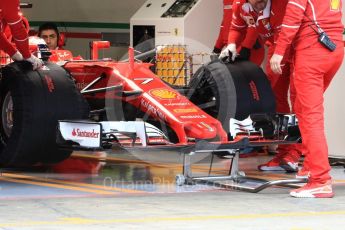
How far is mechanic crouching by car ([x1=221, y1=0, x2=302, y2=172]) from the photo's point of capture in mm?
9602

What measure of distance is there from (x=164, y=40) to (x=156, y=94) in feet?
12.4

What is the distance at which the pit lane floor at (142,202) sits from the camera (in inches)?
267

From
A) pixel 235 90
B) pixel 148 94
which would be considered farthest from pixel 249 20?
pixel 148 94

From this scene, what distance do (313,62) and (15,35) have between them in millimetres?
2597

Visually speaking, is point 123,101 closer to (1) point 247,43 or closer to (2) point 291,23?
(1) point 247,43

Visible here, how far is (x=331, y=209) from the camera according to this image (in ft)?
24.7

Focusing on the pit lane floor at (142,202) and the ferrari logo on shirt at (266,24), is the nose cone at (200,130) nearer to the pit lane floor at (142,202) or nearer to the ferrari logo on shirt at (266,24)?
the pit lane floor at (142,202)

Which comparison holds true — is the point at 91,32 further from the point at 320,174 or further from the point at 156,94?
the point at 320,174

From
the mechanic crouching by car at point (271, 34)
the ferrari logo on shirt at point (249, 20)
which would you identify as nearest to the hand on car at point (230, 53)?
the mechanic crouching by car at point (271, 34)

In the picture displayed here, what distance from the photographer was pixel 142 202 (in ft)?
25.7

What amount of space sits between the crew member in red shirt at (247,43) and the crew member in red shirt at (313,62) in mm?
1783

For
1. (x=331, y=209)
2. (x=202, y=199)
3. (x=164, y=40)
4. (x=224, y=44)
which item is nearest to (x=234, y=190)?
(x=202, y=199)

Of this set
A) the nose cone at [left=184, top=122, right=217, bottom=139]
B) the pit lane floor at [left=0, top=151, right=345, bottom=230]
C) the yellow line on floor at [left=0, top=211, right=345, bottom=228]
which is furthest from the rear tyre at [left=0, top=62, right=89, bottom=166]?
the yellow line on floor at [left=0, top=211, right=345, bottom=228]

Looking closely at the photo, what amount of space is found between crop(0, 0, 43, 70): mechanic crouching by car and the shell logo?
109 cm
